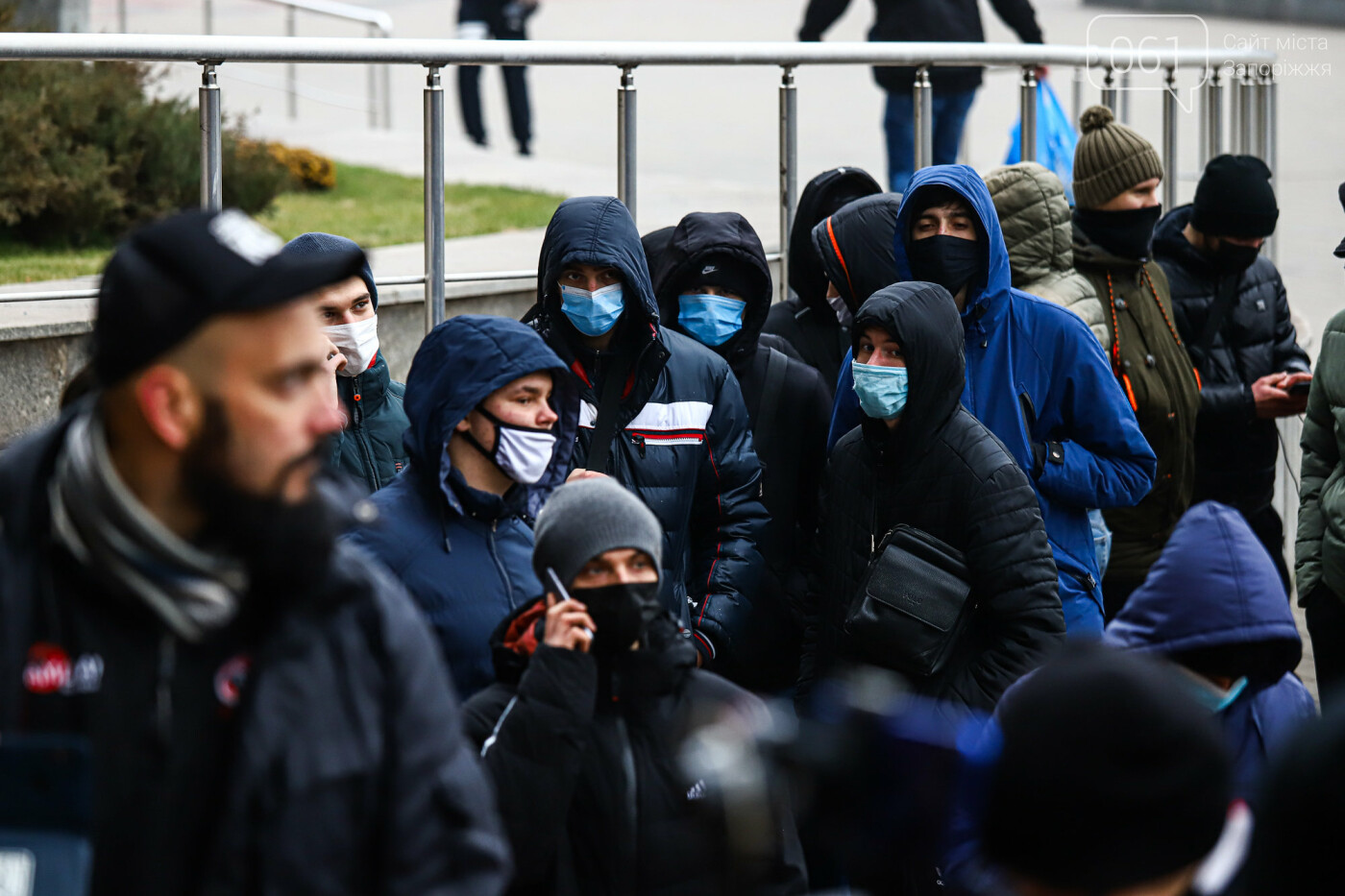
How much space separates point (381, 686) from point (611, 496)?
1.26 metres

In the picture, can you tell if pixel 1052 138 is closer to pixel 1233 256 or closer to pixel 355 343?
pixel 1233 256

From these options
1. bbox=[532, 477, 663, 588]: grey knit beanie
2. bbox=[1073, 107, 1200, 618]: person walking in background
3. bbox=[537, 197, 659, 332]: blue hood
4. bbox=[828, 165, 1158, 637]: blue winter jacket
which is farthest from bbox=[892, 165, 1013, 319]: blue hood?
bbox=[532, 477, 663, 588]: grey knit beanie

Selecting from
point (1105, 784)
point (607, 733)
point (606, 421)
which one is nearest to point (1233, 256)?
point (606, 421)

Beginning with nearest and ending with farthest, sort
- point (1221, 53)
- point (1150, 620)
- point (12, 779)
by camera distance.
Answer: point (12, 779) < point (1150, 620) < point (1221, 53)

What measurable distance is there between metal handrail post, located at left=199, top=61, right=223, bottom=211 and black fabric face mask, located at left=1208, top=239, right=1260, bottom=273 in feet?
10.7

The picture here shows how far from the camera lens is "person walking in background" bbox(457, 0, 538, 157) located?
12906 mm

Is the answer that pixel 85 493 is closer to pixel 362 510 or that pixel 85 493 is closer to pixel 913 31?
pixel 362 510

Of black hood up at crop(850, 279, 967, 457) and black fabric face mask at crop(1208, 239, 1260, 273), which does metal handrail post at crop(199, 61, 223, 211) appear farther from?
black fabric face mask at crop(1208, 239, 1260, 273)

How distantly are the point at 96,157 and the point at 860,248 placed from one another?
4342 millimetres

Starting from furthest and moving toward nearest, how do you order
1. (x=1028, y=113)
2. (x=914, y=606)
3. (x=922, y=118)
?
(x=1028, y=113) → (x=922, y=118) → (x=914, y=606)

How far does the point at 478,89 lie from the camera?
42.7ft

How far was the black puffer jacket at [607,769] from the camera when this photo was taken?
2.90m

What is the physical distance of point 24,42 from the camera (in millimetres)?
4582

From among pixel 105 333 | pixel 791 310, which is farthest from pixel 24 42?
pixel 105 333
